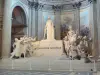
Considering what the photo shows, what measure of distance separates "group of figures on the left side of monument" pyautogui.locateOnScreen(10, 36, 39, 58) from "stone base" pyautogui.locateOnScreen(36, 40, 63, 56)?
0.48m

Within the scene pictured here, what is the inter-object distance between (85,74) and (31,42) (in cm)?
799

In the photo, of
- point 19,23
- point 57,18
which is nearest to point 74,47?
point 19,23

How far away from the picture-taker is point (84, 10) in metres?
20.0

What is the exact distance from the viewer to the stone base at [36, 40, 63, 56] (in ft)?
42.7

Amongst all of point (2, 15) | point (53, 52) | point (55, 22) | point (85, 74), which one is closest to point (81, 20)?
point (55, 22)

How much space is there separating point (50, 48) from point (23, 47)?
1.94 m

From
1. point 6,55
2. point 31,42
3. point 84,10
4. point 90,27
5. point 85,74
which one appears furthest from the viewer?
point 84,10

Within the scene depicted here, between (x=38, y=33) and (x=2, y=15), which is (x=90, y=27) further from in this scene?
(x=2, y=15)

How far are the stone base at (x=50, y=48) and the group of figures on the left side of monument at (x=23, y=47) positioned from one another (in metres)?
0.48

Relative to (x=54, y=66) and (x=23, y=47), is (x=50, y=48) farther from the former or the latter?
(x=54, y=66)

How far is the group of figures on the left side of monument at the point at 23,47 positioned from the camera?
1249 cm

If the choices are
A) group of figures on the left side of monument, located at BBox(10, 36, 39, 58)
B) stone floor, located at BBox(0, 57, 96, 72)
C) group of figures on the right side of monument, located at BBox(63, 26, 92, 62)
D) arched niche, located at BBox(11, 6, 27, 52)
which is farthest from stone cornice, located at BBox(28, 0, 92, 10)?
stone floor, located at BBox(0, 57, 96, 72)

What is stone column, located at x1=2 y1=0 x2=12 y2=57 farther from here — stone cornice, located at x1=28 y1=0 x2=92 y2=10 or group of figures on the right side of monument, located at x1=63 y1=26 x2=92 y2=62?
stone cornice, located at x1=28 y1=0 x2=92 y2=10

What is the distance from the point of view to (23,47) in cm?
1283
